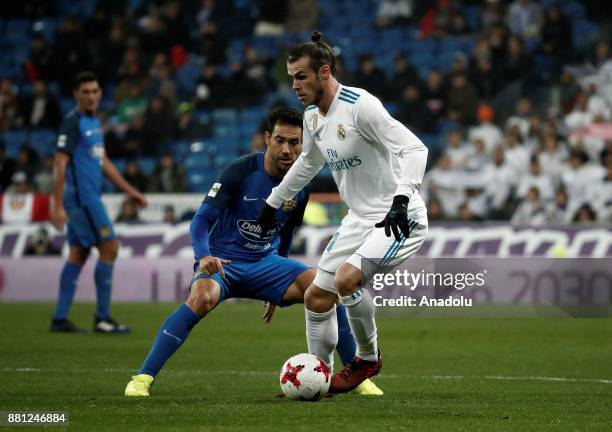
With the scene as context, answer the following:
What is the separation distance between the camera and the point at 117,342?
10.7 meters

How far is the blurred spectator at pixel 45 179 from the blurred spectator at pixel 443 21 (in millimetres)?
7167

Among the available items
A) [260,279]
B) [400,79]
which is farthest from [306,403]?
[400,79]

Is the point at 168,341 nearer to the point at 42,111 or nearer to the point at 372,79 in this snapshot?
the point at 372,79

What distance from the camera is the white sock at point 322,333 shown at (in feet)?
22.7

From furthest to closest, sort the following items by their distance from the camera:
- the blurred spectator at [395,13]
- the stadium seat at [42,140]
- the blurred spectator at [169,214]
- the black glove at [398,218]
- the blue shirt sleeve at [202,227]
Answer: the blurred spectator at [395,13] → the stadium seat at [42,140] → the blurred spectator at [169,214] → the blue shirt sleeve at [202,227] → the black glove at [398,218]

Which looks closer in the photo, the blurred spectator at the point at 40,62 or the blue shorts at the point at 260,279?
the blue shorts at the point at 260,279

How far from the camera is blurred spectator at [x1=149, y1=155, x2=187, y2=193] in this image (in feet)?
60.7

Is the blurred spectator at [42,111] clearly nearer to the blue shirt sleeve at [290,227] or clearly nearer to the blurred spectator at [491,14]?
the blurred spectator at [491,14]

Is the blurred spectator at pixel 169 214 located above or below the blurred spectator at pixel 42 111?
below

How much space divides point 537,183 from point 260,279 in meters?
10.1

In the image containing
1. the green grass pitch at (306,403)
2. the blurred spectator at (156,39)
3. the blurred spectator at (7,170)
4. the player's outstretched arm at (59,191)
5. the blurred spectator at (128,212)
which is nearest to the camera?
the green grass pitch at (306,403)

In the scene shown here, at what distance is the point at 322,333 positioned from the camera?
274 inches

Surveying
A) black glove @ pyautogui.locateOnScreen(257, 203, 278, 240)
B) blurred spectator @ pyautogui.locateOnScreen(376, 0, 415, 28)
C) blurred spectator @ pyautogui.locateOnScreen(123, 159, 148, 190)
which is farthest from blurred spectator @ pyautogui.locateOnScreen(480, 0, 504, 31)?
black glove @ pyautogui.locateOnScreen(257, 203, 278, 240)

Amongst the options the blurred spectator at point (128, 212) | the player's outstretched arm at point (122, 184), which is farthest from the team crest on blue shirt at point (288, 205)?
the blurred spectator at point (128, 212)
